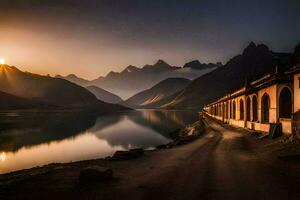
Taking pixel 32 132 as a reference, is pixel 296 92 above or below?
above

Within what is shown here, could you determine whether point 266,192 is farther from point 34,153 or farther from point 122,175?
point 34,153

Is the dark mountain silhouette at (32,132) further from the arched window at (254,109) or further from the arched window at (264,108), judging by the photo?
the arched window at (264,108)

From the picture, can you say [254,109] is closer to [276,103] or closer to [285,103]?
[276,103]

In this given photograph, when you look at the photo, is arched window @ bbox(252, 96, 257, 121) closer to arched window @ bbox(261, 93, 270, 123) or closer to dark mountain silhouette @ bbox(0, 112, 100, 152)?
arched window @ bbox(261, 93, 270, 123)

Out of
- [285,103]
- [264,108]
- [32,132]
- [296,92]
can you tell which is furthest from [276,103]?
[32,132]

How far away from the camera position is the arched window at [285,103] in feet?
90.2

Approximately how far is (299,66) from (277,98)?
438 cm

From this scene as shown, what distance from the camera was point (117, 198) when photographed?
10.7 meters

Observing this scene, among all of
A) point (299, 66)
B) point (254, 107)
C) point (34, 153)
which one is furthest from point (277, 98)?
point (34, 153)

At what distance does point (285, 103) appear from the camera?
2758 centimetres

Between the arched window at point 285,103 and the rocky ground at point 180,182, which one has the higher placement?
the arched window at point 285,103

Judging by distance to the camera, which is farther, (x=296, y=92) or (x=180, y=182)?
(x=296, y=92)

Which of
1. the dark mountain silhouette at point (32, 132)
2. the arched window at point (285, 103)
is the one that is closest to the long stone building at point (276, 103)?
the arched window at point (285, 103)

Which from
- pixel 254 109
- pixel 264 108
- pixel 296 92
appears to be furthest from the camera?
pixel 254 109
